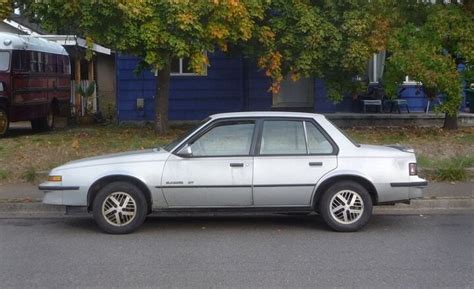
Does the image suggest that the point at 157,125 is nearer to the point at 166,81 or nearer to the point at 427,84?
the point at 166,81

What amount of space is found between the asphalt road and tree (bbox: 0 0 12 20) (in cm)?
568

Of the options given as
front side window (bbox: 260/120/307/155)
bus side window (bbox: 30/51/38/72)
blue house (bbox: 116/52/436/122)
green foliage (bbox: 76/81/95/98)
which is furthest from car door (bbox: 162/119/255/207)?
green foliage (bbox: 76/81/95/98)

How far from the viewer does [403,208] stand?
10.3 m

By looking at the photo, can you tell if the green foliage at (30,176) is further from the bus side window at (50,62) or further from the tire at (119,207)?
the bus side window at (50,62)

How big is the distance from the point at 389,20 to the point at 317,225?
24.3 ft

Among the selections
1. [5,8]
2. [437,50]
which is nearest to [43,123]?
[5,8]

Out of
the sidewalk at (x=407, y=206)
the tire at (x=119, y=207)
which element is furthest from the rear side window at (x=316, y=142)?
the tire at (x=119, y=207)

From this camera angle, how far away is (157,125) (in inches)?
634

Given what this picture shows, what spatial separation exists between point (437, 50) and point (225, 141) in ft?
25.7

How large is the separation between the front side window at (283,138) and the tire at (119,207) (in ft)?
5.31

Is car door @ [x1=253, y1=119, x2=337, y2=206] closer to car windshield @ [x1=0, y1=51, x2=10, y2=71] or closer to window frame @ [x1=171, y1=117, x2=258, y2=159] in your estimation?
window frame @ [x1=171, y1=117, x2=258, y2=159]

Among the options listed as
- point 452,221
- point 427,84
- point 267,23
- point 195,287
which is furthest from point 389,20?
point 195,287

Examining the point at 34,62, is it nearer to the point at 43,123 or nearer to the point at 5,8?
the point at 43,123

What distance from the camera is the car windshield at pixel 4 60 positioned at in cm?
1688
